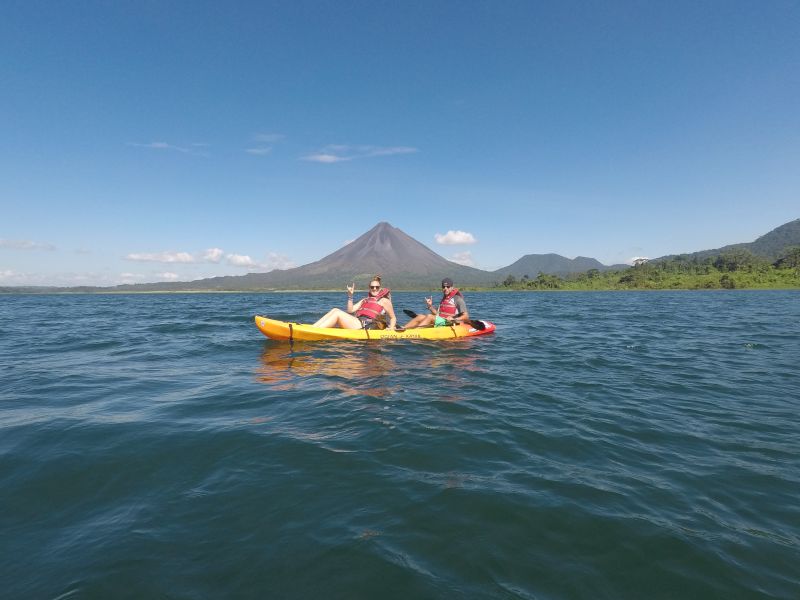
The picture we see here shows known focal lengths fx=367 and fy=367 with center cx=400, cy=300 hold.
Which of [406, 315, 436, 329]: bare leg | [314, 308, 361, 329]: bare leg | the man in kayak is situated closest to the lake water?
[314, 308, 361, 329]: bare leg

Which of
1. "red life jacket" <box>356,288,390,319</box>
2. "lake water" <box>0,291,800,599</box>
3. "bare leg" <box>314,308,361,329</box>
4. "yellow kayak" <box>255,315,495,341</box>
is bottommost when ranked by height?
"lake water" <box>0,291,800,599</box>

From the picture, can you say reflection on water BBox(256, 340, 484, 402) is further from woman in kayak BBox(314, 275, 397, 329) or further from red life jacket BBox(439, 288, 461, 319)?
red life jacket BBox(439, 288, 461, 319)

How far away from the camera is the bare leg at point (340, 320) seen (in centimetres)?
1575

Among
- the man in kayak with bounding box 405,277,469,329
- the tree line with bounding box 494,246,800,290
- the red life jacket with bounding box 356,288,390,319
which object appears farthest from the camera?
the tree line with bounding box 494,246,800,290

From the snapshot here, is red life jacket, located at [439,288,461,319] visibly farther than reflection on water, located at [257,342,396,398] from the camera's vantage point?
Yes

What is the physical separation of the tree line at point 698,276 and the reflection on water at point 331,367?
390 ft

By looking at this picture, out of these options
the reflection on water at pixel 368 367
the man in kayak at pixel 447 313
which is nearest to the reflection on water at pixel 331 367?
the reflection on water at pixel 368 367

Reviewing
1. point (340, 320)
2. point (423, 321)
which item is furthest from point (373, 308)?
point (423, 321)

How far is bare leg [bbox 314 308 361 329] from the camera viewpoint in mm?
15750

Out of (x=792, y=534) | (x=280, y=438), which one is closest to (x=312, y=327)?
(x=280, y=438)

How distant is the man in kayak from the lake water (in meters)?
7.51

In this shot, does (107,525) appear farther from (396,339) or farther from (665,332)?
(665,332)

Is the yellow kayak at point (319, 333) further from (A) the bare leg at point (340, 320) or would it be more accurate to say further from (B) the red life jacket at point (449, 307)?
(B) the red life jacket at point (449, 307)

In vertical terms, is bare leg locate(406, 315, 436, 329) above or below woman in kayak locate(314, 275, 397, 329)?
below
